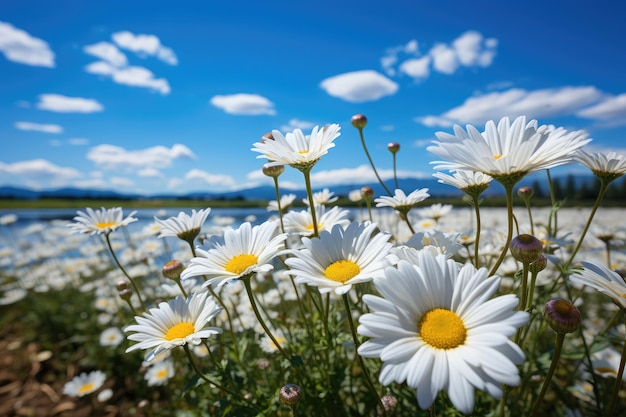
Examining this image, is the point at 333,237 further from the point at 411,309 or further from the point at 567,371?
the point at 567,371

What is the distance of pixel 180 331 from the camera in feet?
4.85

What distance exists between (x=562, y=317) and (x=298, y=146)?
115cm

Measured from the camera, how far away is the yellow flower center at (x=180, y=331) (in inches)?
57.5

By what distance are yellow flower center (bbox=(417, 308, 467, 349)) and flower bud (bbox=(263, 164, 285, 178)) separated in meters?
1.04

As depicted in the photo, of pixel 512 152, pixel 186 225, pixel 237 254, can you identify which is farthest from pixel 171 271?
pixel 512 152

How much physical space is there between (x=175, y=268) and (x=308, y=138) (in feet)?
3.22

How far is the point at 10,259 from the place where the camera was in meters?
7.53

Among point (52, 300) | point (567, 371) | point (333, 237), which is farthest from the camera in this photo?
point (52, 300)

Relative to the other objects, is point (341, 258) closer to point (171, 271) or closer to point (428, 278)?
point (428, 278)

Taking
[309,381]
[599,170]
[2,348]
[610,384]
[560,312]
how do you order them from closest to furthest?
[560,312] → [599,170] → [309,381] → [610,384] → [2,348]

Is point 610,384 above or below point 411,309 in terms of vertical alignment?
below

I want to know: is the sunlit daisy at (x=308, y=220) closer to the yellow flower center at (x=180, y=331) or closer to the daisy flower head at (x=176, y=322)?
the daisy flower head at (x=176, y=322)

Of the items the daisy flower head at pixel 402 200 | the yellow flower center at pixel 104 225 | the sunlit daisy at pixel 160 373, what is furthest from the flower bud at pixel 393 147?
the sunlit daisy at pixel 160 373

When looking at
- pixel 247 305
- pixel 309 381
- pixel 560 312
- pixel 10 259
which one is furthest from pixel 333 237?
pixel 10 259
